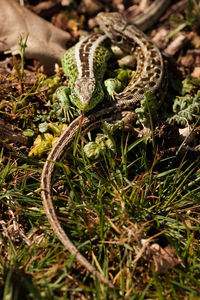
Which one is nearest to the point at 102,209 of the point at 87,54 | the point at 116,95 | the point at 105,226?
the point at 105,226

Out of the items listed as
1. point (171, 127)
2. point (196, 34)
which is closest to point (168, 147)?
point (171, 127)

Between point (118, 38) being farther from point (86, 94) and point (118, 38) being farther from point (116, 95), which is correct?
point (86, 94)

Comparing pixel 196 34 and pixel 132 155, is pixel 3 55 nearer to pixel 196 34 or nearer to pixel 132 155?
pixel 132 155

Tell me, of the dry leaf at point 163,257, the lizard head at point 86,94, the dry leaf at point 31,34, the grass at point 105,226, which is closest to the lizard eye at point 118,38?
the dry leaf at point 31,34

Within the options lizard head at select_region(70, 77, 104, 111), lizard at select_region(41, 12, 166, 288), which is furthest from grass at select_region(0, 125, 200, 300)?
lizard head at select_region(70, 77, 104, 111)

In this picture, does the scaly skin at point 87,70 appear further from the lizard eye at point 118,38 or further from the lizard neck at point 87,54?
the lizard eye at point 118,38
